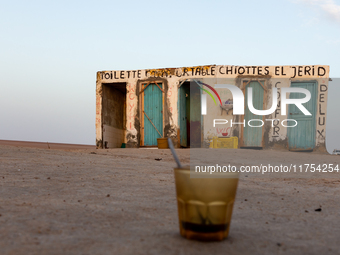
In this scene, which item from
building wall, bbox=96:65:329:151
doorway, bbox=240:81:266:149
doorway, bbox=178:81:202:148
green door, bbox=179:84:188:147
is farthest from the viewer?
doorway, bbox=178:81:202:148

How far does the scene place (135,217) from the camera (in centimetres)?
215

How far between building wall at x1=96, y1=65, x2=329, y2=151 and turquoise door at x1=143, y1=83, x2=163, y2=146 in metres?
0.22

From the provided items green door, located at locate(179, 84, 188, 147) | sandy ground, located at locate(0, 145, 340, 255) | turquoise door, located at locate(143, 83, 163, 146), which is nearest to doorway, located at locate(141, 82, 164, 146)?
turquoise door, located at locate(143, 83, 163, 146)

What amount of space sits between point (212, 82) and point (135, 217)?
30.7 ft

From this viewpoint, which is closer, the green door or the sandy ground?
the sandy ground

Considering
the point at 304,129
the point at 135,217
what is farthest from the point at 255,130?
the point at 135,217

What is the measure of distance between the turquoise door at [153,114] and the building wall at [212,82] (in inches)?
8.7

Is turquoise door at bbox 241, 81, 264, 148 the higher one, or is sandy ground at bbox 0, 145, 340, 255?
turquoise door at bbox 241, 81, 264, 148

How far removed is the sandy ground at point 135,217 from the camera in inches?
60.2

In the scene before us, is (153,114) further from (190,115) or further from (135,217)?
(135,217)

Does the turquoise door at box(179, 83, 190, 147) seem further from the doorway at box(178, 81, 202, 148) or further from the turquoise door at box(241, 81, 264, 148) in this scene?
the turquoise door at box(241, 81, 264, 148)

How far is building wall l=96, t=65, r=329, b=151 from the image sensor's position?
34.5ft

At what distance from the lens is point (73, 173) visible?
4148 millimetres

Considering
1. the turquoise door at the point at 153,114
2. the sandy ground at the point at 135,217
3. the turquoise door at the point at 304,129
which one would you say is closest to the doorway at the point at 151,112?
the turquoise door at the point at 153,114
